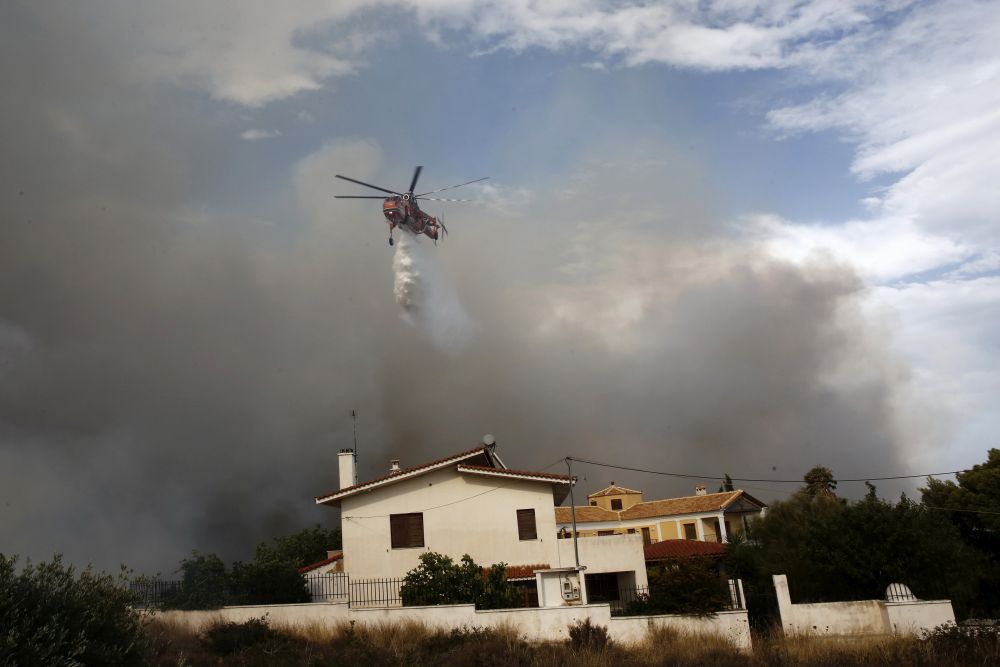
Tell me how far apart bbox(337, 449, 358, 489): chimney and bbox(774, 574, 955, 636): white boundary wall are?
19927 millimetres

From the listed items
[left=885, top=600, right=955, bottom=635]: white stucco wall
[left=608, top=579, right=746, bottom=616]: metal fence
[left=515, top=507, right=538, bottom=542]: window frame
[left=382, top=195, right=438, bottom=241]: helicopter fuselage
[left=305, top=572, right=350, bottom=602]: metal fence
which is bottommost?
[left=885, top=600, right=955, bottom=635]: white stucco wall

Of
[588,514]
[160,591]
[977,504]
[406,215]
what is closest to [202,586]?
[160,591]

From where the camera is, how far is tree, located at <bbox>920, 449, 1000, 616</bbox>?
3853 cm

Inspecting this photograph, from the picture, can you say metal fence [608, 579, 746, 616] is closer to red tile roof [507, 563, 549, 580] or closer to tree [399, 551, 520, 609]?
red tile roof [507, 563, 549, 580]

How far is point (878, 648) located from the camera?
19.1 metres

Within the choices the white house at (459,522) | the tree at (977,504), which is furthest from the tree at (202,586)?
the tree at (977,504)

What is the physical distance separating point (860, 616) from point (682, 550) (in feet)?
55.8

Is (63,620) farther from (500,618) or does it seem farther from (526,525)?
(526,525)

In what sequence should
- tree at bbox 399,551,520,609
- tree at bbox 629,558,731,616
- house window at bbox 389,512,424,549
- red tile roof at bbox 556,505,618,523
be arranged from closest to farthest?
tree at bbox 629,558,731,616
tree at bbox 399,551,520,609
house window at bbox 389,512,424,549
red tile roof at bbox 556,505,618,523

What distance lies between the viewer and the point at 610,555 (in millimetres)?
28969

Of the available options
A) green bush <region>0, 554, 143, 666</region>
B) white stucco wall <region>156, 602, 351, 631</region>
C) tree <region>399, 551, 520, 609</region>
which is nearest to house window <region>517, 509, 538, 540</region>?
tree <region>399, 551, 520, 609</region>

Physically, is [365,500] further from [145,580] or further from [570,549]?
[145,580]

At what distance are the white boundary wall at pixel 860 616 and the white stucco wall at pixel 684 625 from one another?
1.38 metres

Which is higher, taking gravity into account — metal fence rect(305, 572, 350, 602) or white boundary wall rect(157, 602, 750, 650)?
metal fence rect(305, 572, 350, 602)
